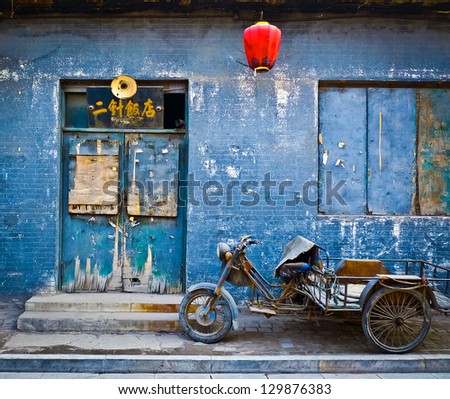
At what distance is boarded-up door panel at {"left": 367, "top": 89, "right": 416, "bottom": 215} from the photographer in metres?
8.04

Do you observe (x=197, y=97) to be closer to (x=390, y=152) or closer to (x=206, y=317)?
(x=390, y=152)

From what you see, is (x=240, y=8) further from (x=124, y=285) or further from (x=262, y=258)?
(x=124, y=285)

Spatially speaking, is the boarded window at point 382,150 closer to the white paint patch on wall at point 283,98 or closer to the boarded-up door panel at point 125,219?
the white paint patch on wall at point 283,98

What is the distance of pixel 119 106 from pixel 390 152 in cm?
460

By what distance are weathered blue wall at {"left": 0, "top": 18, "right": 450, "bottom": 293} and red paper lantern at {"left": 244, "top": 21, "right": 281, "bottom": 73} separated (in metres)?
0.88

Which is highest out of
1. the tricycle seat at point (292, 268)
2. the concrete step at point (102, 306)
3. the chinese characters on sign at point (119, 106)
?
the chinese characters on sign at point (119, 106)

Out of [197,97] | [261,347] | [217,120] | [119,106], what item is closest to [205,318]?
[261,347]

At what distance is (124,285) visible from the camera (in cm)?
795

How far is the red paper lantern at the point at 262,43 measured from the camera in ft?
22.1

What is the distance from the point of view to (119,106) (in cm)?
792

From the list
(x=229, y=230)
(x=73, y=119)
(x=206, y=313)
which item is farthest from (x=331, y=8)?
(x=206, y=313)

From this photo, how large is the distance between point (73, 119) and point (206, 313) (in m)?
4.11

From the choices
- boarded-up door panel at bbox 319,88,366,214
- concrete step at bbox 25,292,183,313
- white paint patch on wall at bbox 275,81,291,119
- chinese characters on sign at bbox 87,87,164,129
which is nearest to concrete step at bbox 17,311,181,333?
concrete step at bbox 25,292,183,313

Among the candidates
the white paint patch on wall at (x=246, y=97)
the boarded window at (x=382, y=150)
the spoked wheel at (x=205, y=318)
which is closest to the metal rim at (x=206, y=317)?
the spoked wheel at (x=205, y=318)
